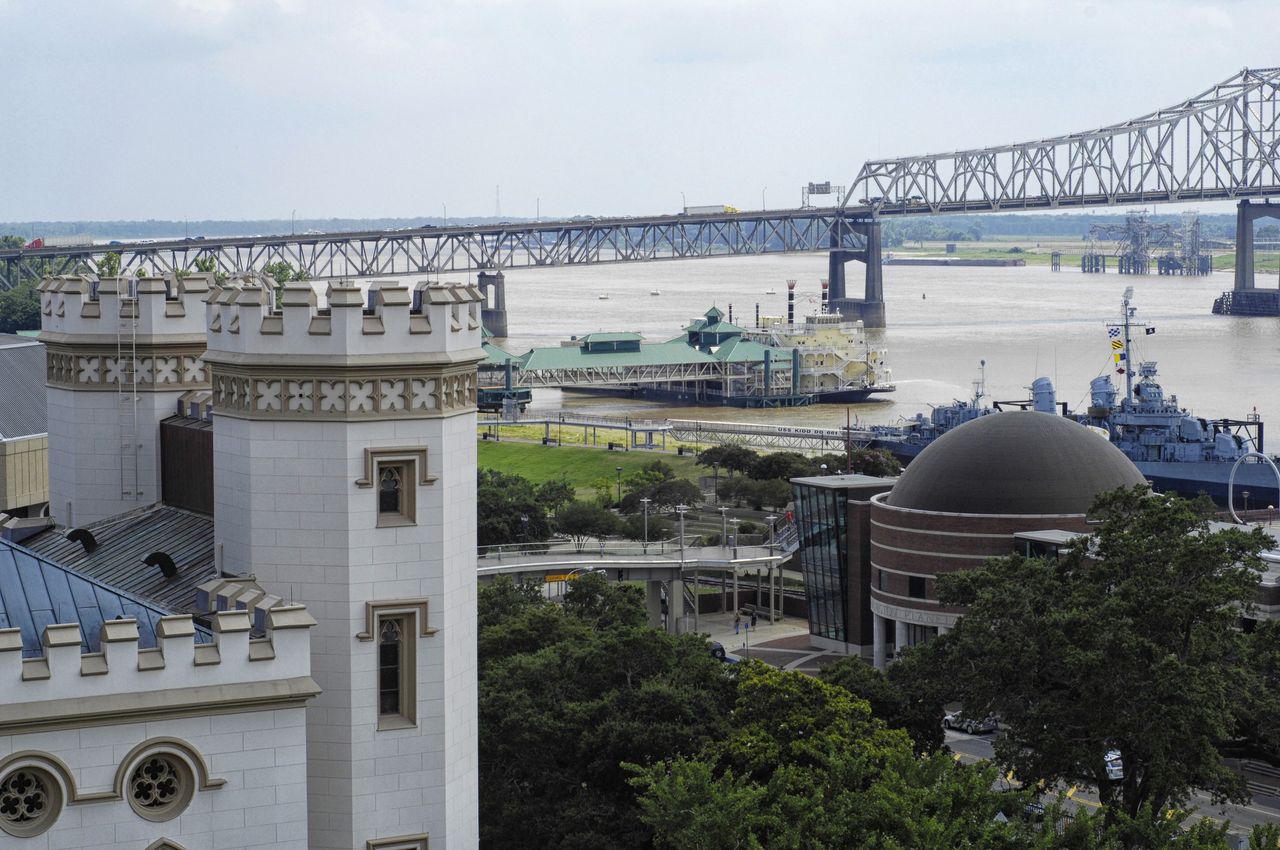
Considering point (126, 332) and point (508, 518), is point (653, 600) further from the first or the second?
point (126, 332)

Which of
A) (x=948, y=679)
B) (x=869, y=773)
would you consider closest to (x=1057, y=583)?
(x=948, y=679)

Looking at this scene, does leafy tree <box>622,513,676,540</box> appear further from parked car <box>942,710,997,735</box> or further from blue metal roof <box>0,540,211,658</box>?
blue metal roof <box>0,540,211,658</box>

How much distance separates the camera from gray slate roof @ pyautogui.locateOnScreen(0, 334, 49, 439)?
4868cm

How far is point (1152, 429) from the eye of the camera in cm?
8812

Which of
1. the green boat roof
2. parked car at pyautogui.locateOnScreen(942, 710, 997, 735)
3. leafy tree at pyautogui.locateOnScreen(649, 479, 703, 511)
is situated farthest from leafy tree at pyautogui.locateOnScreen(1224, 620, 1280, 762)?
the green boat roof

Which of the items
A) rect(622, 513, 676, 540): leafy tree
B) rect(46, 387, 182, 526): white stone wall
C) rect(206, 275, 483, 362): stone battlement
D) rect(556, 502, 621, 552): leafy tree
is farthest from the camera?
rect(622, 513, 676, 540): leafy tree

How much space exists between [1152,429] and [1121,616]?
58766 millimetres

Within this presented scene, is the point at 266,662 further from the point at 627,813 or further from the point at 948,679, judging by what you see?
the point at 948,679

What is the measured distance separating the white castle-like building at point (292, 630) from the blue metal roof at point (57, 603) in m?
0.02

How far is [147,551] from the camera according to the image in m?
23.1

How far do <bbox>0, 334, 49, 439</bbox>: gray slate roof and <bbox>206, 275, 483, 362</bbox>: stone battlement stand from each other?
29561 millimetres

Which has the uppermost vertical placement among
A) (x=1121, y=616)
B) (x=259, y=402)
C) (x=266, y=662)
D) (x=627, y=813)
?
(x=259, y=402)

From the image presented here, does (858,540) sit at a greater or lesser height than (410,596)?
lesser

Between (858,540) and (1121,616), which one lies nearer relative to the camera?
(1121,616)
